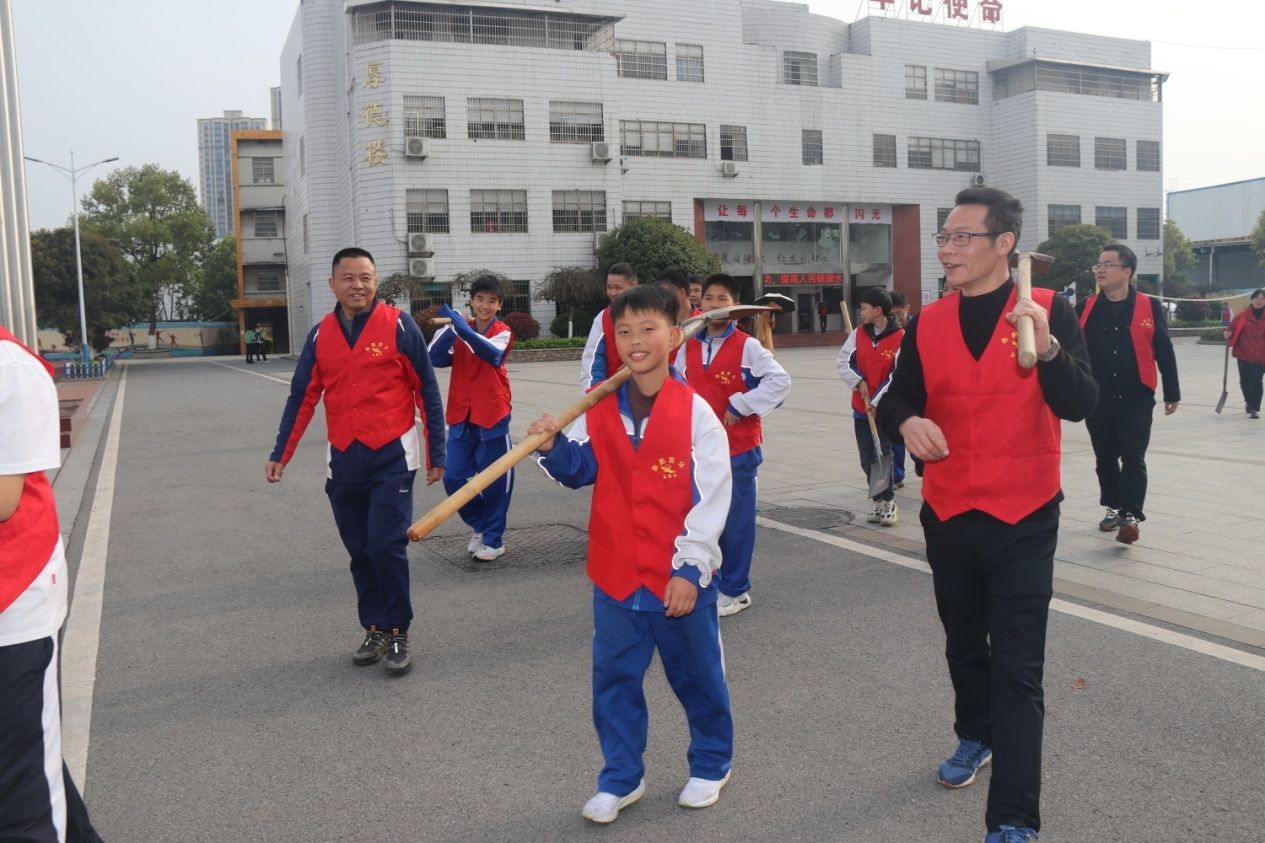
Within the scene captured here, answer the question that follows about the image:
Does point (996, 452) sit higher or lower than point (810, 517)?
higher

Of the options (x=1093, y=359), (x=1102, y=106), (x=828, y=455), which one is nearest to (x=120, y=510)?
(x=828, y=455)

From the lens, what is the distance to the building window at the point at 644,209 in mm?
45312

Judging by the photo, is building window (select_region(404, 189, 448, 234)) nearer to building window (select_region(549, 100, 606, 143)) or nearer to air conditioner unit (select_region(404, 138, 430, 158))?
air conditioner unit (select_region(404, 138, 430, 158))

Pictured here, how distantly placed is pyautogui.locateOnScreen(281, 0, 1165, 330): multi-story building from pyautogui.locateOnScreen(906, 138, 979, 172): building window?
0.11m

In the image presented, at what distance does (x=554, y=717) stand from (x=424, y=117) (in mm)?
40467

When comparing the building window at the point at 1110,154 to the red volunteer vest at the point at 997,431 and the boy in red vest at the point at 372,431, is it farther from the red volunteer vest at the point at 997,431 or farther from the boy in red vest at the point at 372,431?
the red volunteer vest at the point at 997,431

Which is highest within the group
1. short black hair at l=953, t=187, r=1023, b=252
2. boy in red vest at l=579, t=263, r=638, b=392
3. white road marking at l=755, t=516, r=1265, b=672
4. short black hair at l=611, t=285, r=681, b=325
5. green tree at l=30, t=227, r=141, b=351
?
green tree at l=30, t=227, r=141, b=351

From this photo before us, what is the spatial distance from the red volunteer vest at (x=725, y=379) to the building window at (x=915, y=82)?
48.7 meters

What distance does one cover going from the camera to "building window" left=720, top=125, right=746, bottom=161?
46719mm

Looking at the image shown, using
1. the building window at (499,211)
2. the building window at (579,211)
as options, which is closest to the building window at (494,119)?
the building window at (499,211)

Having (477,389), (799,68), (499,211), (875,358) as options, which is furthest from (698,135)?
(477,389)

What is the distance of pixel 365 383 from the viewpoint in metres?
5.05

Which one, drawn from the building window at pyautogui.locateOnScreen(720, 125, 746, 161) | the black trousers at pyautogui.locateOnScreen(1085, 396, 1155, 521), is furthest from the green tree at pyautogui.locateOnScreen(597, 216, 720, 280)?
the black trousers at pyautogui.locateOnScreen(1085, 396, 1155, 521)

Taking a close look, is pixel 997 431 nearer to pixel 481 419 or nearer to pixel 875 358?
pixel 481 419
